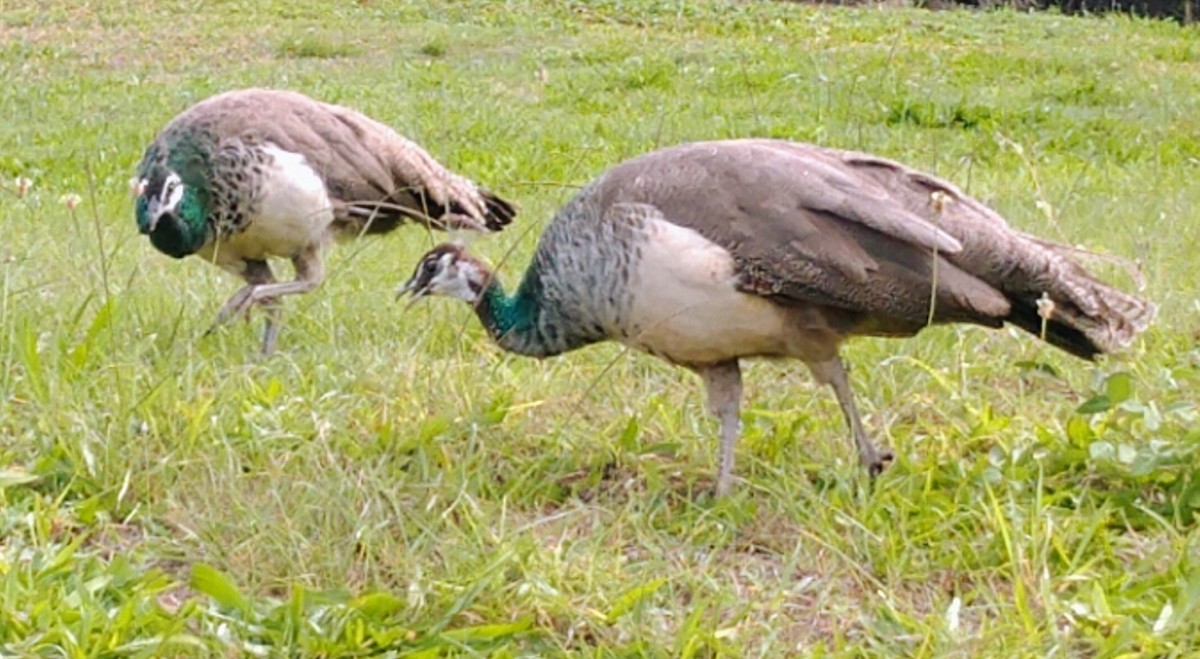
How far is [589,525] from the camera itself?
3.81 metres

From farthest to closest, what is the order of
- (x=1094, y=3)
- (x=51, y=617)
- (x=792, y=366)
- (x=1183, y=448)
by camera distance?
1. (x=1094, y=3)
2. (x=792, y=366)
3. (x=1183, y=448)
4. (x=51, y=617)

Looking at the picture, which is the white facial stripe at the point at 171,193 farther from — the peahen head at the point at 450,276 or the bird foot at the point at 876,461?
the bird foot at the point at 876,461

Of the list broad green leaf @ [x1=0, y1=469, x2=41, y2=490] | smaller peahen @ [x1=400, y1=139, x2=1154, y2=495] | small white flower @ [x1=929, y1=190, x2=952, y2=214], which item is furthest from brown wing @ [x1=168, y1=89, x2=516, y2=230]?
small white flower @ [x1=929, y1=190, x2=952, y2=214]

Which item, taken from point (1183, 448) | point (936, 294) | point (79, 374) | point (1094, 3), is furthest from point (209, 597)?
point (1094, 3)

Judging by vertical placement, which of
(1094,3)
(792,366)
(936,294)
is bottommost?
(1094,3)

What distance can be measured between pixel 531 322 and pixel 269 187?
1.57m

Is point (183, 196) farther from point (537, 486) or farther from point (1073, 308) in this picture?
point (1073, 308)

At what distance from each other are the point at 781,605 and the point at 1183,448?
101 cm

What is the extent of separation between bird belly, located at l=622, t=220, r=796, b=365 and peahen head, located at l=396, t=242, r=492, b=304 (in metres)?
0.71

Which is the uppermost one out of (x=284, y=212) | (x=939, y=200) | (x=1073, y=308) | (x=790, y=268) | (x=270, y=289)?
(x=939, y=200)

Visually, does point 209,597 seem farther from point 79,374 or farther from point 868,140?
point 868,140

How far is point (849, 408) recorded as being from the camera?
13.7 feet

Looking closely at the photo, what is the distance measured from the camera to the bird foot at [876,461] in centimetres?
401

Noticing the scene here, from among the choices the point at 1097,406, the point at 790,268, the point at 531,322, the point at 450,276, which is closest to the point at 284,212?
the point at 450,276
